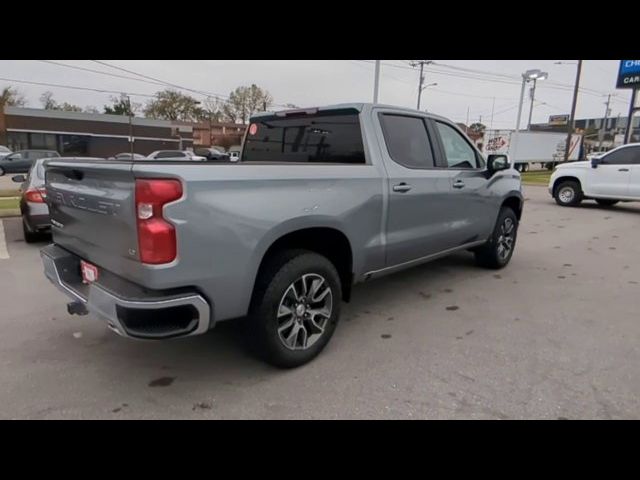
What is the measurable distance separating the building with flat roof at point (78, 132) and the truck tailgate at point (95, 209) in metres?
42.7

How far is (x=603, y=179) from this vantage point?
1150 centimetres

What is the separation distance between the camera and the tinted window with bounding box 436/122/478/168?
14.8 feet

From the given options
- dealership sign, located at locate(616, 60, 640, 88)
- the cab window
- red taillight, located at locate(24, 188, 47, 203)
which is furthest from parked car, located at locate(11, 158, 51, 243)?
dealership sign, located at locate(616, 60, 640, 88)

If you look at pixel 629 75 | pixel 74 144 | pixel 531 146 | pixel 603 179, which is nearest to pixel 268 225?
pixel 603 179

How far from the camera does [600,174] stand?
11547 mm

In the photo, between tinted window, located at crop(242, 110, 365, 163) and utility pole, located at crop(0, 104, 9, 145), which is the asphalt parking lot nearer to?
tinted window, located at crop(242, 110, 365, 163)

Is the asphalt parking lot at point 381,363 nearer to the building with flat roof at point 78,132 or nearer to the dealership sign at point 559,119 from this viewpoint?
the building with flat roof at point 78,132

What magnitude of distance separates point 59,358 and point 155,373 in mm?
822

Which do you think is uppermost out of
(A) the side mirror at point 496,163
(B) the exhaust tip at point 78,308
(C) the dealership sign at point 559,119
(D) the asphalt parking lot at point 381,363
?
(C) the dealership sign at point 559,119

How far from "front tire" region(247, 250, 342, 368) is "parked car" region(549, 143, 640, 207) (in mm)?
11219

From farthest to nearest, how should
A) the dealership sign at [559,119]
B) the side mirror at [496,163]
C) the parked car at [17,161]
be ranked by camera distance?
the dealership sign at [559,119]
the parked car at [17,161]
the side mirror at [496,163]

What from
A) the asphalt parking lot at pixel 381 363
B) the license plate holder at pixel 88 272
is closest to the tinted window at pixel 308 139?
the asphalt parking lot at pixel 381 363

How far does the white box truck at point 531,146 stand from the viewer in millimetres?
33219
